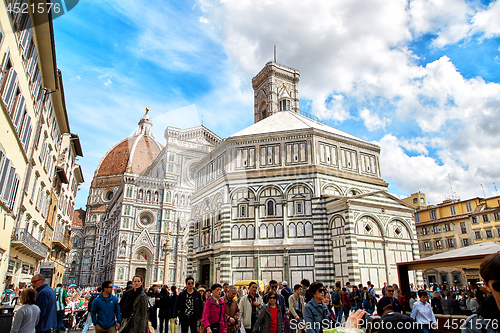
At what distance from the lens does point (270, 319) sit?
683 centimetres

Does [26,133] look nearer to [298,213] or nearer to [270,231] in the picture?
[270,231]

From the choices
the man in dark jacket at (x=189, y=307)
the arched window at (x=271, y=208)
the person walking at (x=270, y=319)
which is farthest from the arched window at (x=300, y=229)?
the person walking at (x=270, y=319)

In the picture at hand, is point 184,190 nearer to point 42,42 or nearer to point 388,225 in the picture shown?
point 388,225

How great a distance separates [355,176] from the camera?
27000 millimetres

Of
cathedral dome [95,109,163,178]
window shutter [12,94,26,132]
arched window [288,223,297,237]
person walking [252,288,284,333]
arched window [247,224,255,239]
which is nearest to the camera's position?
person walking [252,288,284,333]

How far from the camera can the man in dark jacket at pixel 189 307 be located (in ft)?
26.2

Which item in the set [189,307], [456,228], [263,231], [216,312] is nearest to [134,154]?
[263,231]

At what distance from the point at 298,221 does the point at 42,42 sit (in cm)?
1810

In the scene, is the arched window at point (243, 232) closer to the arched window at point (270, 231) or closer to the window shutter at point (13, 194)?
the arched window at point (270, 231)

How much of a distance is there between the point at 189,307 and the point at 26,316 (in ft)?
10.7

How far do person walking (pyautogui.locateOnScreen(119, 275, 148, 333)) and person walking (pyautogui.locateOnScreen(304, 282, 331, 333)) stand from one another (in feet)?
10.7

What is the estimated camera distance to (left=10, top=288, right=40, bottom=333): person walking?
20.0 feet

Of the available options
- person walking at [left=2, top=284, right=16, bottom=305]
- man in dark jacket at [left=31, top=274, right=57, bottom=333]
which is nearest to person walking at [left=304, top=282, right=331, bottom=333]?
man in dark jacket at [left=31, top=274, right=57, bottom=333]

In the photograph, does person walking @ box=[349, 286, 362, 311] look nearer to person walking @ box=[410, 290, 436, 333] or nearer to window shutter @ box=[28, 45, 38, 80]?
person walking @ box=[410, 290, 436, 333]
